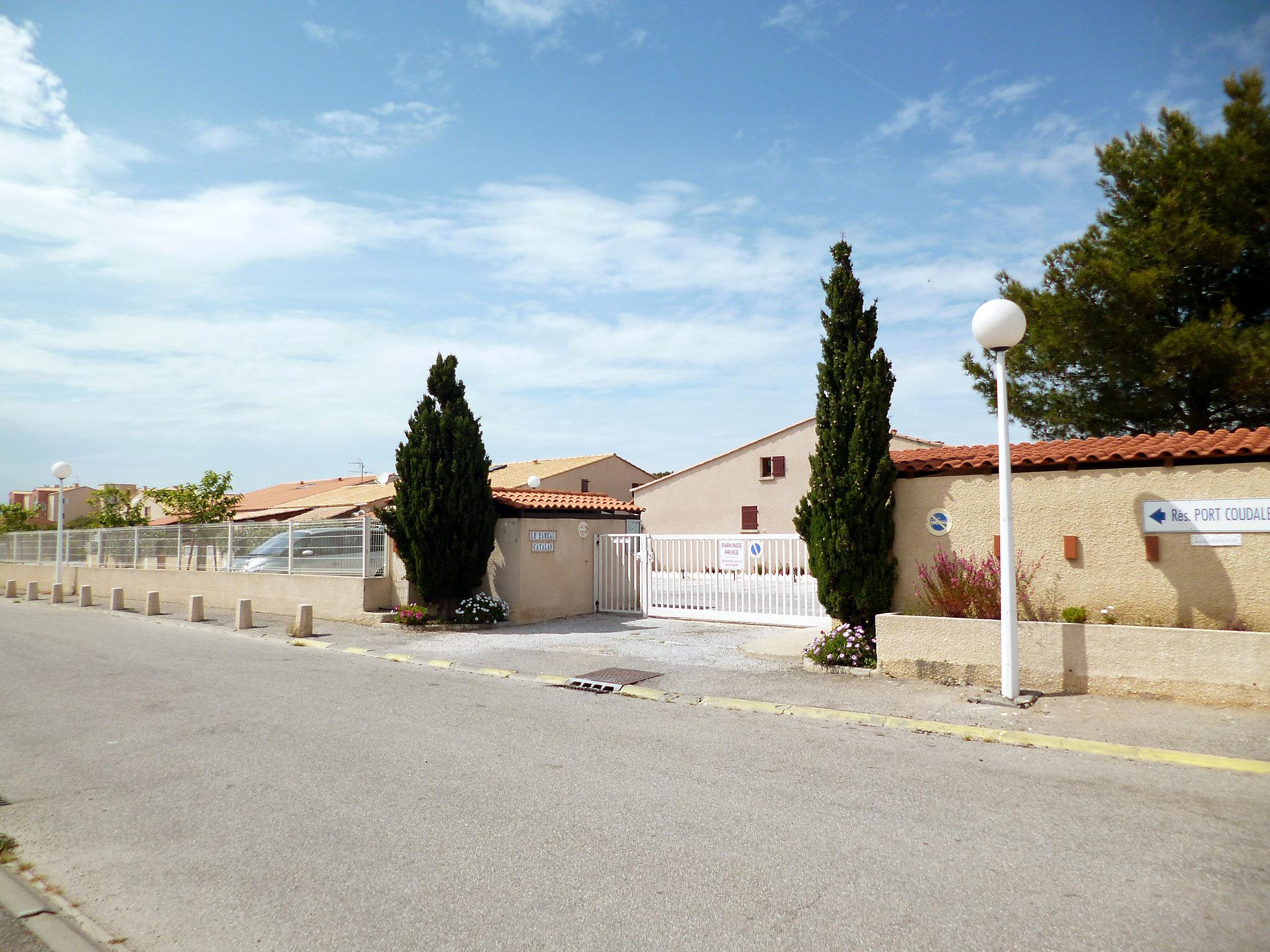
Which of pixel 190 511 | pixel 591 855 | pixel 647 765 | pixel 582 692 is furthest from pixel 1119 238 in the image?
pixel 190 511

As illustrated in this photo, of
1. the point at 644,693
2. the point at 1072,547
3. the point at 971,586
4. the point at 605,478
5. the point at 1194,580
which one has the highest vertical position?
the point at 605,478

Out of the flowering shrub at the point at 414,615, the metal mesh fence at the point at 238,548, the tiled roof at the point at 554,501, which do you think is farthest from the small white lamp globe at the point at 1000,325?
the metal mesh fence at the point at 238,548

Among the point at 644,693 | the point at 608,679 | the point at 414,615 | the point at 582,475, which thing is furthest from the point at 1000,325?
the point at 582,475

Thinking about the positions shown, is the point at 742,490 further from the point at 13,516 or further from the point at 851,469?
the point at 13,516

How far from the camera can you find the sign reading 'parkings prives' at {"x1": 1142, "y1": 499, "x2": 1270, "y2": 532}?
7.98 m

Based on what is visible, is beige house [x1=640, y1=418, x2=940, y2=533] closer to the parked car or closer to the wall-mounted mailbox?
the parked car

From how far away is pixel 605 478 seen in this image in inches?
1791

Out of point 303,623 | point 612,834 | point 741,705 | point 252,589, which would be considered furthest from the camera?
point 252,589

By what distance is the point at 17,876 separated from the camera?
167 inches

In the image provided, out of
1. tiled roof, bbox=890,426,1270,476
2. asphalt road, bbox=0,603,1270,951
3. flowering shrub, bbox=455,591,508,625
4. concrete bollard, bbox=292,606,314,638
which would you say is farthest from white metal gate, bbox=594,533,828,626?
asphalt road, bbox=0,603,1270,951

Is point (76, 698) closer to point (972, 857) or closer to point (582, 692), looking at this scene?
point (582, 692)

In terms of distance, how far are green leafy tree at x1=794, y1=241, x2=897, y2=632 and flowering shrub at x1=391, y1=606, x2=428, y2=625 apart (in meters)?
7.96

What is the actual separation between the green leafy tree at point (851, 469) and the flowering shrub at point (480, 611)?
7102 mm

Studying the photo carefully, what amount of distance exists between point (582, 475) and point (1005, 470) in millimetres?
36184
